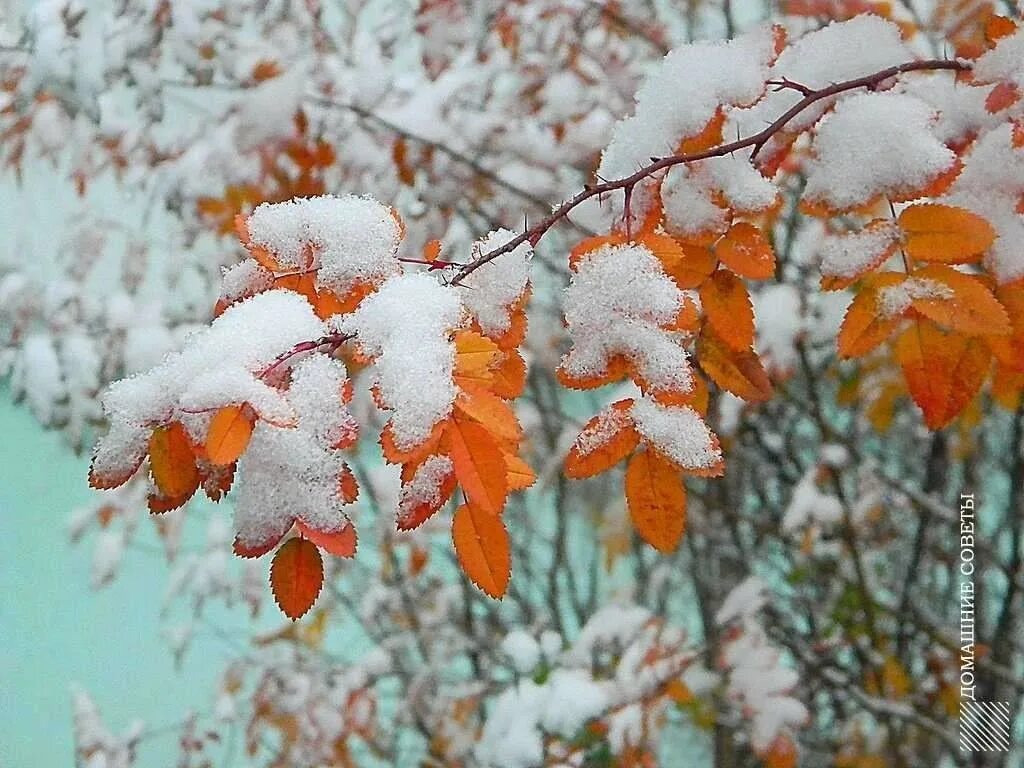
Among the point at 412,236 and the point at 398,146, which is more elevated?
the point at 398,146

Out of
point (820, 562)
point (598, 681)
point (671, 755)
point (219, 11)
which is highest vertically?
point (219, 11)

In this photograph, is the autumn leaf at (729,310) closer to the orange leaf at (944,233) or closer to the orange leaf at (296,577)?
the orange leaf at (944,233)

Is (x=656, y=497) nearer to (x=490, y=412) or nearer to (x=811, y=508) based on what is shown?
(x=490, y=412)

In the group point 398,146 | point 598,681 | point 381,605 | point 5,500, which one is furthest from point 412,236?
point 5,500

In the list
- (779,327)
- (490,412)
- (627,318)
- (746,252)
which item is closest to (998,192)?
(746,252)

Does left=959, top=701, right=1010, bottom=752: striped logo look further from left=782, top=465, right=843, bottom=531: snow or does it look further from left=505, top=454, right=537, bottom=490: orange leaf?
left=505, top=454, right=537, bottom=490: orange leaf

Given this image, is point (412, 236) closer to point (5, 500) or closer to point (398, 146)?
point (398, 146)
